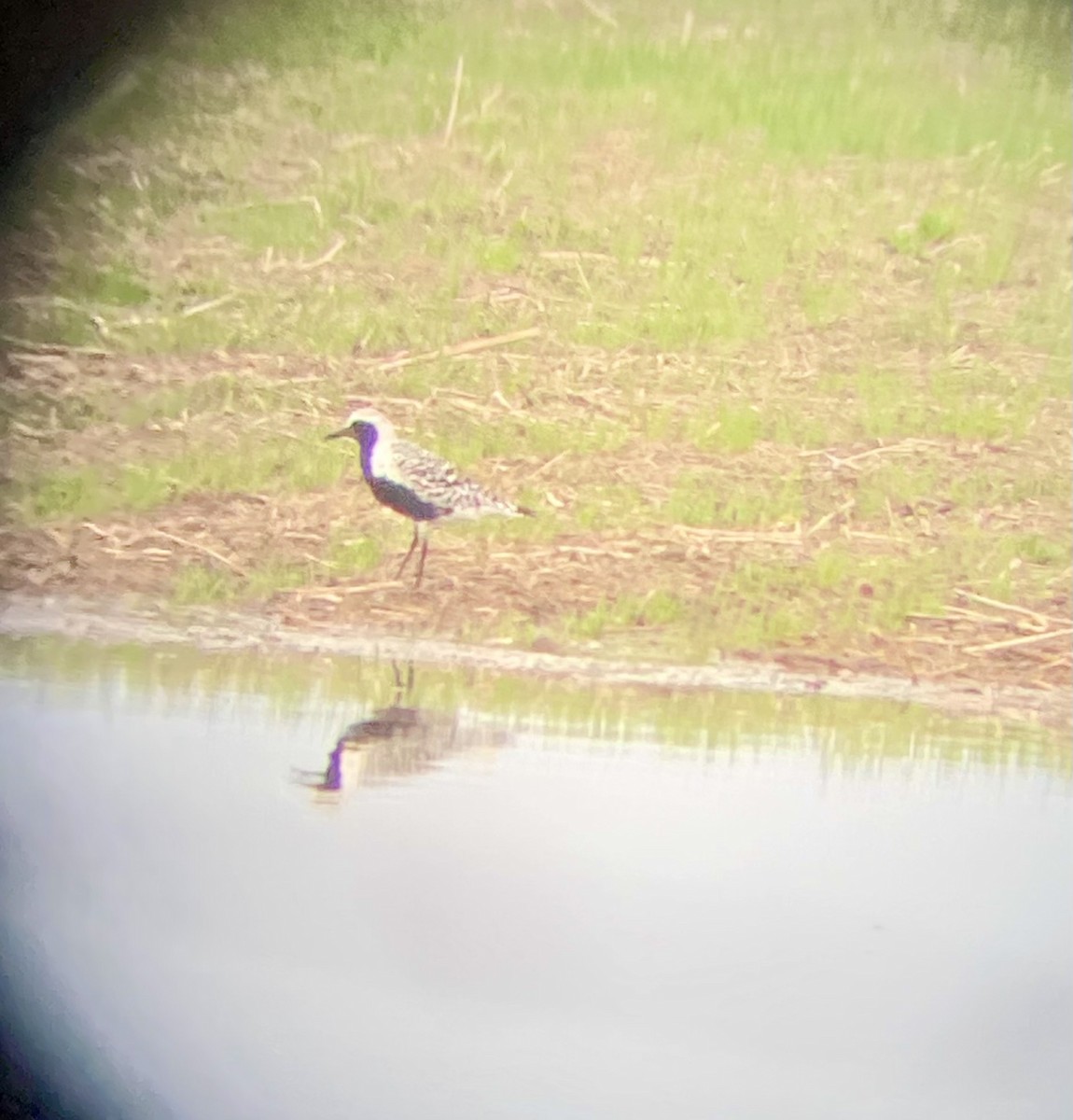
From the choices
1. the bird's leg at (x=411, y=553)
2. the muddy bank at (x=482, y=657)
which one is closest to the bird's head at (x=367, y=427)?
the bird's leg at (x=411, y=553)

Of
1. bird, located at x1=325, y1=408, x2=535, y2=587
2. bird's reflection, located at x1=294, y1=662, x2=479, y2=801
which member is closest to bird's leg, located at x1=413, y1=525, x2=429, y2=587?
bird, located at x1=325, y1=408, x2=535, y2=587

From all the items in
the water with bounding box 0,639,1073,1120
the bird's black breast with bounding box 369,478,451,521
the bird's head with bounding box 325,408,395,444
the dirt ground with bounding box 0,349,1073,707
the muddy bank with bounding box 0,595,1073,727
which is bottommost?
the water with bounding box 0,639,1073,1120

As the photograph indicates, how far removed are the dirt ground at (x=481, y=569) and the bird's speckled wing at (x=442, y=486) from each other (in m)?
0.04

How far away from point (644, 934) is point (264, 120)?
1.27m

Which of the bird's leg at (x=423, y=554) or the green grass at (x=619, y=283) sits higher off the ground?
the green grass at (x=619, y=283)

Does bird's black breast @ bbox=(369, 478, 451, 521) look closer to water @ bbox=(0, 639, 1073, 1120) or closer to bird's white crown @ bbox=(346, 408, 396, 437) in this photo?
bird's white crown @ bbox=(346, 408, 396, 437)

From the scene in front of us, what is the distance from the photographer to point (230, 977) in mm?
1782

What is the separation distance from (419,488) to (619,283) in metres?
0.40

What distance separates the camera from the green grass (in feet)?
5.49

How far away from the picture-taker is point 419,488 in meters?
1.71

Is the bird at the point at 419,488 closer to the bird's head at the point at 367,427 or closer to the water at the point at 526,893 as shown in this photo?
the bird's head at the point at 367,427

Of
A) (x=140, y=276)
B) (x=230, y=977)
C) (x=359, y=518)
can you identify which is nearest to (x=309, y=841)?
(x=230, y=977)

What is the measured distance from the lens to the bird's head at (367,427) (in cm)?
173

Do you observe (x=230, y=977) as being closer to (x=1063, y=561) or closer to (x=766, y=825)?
(x=766, y=825)
